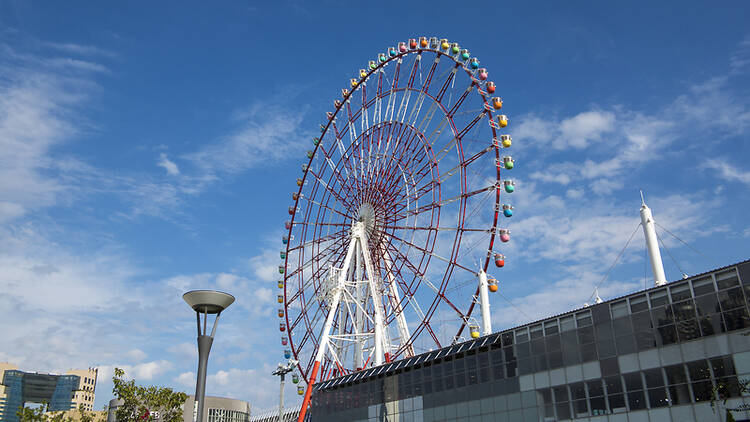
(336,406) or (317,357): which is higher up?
(317,357)

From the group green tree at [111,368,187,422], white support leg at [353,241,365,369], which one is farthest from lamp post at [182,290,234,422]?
white support leg at [353,241,365,369]

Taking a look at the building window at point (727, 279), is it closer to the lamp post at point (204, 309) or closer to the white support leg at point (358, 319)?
the lamp post at point (204, 309)

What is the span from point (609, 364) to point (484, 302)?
1261cm

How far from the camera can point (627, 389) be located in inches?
1315

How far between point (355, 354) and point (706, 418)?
3017cm

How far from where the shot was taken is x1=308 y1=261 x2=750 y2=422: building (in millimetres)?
30172

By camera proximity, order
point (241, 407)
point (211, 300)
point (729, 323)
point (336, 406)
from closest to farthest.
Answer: point (211, 300) < point (729, 323) < point (336, 406) < point (241, 407)

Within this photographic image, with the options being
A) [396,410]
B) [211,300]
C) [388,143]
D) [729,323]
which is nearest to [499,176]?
[388,143]

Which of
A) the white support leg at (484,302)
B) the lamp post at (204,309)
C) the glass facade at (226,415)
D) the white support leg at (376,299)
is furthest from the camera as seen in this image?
the glass facade at (226,415)

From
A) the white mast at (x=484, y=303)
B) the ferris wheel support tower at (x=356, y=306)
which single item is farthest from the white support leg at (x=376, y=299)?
the white mast at (x=484, y=303)

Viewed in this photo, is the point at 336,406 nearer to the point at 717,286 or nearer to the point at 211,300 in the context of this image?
the point at 211,300

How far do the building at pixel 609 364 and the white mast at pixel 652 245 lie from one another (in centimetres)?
245

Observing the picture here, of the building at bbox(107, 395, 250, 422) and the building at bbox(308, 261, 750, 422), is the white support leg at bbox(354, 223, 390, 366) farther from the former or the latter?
the building at bbox(107, 395, 250, 422)

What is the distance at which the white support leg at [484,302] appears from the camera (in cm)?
4462
